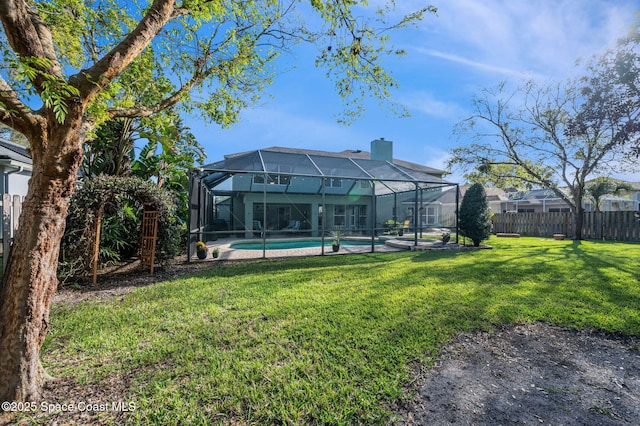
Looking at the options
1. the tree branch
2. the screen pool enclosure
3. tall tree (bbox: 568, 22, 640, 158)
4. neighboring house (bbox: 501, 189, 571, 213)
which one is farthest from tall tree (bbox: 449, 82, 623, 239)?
the tree branch

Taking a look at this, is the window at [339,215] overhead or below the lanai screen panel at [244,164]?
below

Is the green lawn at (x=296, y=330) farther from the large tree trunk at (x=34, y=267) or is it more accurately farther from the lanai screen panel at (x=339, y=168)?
the lanai screen panel at (x=339, y=168)

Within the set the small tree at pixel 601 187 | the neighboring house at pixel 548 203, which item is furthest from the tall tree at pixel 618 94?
the neighboring house at pixel 548 203

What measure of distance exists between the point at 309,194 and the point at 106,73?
14.0 m

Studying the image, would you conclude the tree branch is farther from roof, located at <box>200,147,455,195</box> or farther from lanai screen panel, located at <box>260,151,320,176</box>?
lanai screen panel, located at <box>260,151,320,176</box>

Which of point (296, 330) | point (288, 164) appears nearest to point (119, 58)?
point (296, 330)

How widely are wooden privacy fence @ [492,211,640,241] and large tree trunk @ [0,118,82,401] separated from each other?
65.7 feet

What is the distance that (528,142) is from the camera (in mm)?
15297

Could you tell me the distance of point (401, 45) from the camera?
4637mm

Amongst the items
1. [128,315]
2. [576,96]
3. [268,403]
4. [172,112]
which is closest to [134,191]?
[172,112]

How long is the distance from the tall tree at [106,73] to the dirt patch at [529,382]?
2.80 meters

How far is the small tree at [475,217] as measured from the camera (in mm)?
11023

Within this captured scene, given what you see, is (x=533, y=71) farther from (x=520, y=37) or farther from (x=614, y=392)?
(x=614, y=392)

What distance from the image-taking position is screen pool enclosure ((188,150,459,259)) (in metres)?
9.97
